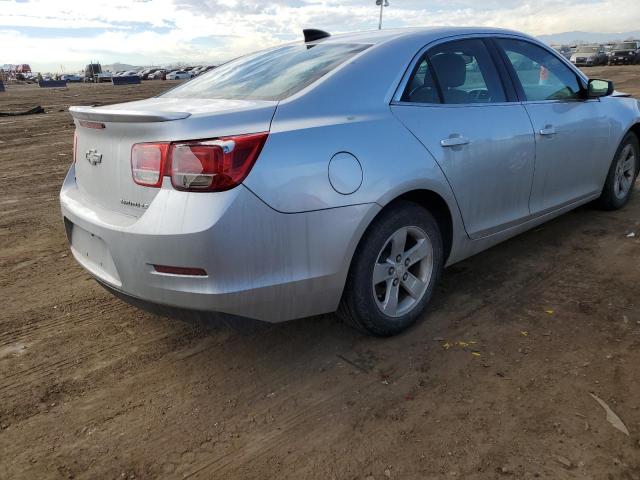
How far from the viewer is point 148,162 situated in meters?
2.28

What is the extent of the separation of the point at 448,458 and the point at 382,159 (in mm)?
1385

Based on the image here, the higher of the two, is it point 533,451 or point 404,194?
point 404,194

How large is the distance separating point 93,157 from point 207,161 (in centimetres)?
83

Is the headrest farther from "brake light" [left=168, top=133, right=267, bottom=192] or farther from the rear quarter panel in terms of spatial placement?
"brake light" [left=168, top=133, right=267, bottom=192]

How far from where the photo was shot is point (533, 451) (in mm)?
→ 2068

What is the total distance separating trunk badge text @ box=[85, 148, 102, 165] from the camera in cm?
257

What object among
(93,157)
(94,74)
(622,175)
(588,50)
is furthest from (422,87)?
(94,74)

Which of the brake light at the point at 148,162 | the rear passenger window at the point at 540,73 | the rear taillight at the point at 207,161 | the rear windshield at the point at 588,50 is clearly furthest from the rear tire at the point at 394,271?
the rear windshield at the point at 588,50

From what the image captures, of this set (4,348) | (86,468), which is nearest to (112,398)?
(86,468)

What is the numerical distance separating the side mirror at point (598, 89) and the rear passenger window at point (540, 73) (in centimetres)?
8

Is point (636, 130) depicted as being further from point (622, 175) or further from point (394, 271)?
point (394, 271)

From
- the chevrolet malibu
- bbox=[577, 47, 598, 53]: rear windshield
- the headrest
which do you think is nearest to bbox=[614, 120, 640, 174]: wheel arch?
the chevrolet malibu

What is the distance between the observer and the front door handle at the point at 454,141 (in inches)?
114

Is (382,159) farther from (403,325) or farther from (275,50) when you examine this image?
(275,50)
